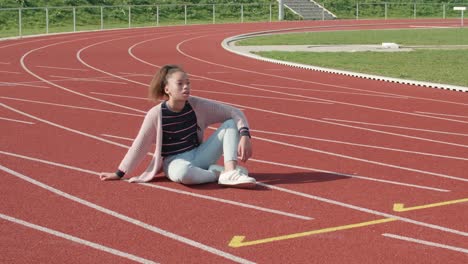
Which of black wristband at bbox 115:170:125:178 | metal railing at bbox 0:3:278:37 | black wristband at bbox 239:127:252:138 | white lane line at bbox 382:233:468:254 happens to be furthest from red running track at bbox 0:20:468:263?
metal railing at bbox 0:3:278:37

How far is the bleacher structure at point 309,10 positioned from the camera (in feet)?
171

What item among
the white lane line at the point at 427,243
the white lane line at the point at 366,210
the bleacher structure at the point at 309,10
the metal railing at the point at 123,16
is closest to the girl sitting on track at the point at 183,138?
the white lane line at the point at 366,210

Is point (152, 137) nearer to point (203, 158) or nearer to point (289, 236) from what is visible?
point (203, 158)

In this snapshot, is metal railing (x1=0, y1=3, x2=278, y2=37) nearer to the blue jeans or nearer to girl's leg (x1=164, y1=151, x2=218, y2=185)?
the blue jeans

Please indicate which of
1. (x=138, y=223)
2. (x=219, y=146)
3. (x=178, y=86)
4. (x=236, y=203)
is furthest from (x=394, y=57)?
(x=138, y=223)

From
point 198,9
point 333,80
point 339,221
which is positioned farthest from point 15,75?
point 198,9

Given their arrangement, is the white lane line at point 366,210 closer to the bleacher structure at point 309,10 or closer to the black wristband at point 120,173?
the black wristband at point 120,173

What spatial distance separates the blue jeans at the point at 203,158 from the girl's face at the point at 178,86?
49cm

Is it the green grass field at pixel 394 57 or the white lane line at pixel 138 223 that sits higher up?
the white lane line at pixel 138 223

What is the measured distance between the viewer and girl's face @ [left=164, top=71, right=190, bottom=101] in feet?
24.0

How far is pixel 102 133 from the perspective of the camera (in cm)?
1020

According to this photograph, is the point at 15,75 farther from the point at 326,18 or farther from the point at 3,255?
the point at 326,18

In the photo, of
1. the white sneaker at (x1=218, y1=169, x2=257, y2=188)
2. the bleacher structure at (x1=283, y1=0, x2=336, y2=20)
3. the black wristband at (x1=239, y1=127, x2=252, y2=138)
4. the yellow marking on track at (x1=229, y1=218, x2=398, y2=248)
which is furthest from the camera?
the bleacher structure at (x1=283, y1=0, x2=336, y2=20)

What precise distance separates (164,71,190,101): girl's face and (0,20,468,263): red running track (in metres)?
0.75
